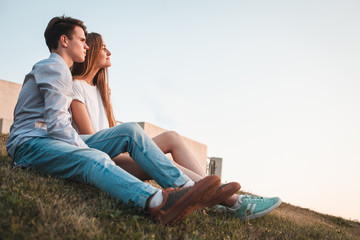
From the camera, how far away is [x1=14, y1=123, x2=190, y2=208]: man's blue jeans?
2148 millimetres

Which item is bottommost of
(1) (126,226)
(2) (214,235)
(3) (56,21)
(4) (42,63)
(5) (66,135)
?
(2) (214,235)

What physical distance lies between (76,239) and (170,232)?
0.66m

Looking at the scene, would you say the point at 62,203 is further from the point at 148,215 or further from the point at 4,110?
the point at 4,110

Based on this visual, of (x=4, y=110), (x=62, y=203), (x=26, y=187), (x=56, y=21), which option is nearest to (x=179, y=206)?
(x=62, y=203)

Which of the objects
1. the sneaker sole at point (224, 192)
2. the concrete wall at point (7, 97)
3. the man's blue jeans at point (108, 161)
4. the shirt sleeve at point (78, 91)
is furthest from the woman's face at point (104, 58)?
the concrete wall at point (7, 97)

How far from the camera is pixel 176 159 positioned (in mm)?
3270

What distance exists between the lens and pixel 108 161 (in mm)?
2246

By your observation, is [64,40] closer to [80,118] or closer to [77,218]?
[80,118]

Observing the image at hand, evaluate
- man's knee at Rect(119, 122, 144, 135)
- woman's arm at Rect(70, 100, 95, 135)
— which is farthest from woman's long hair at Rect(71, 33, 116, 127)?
man's knee at Rect(119, 122, 144, 135)

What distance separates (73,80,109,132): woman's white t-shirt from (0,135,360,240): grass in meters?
0.71

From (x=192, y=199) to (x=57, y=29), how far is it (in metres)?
2.07

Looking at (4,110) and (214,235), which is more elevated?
(214,235)

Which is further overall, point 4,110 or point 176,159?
point 4,110

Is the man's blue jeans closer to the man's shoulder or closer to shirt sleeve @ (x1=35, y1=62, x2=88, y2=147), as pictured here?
shirt sleeve @ (x1=35, y1=62, x2=88, y2=147)
